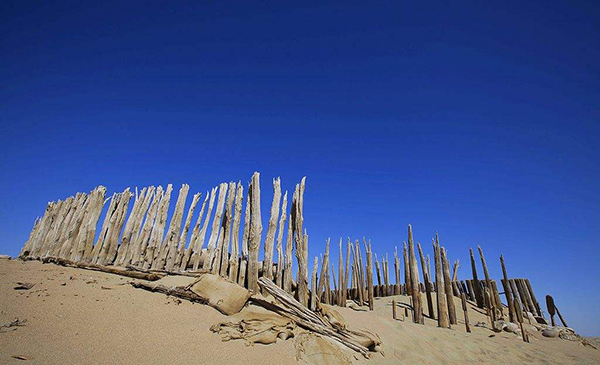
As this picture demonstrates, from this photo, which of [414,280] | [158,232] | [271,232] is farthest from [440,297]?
[158,232]

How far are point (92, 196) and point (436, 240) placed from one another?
11.4 metres

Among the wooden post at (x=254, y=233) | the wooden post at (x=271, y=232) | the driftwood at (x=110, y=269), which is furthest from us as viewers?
the wooden post at (x=271, y=232)

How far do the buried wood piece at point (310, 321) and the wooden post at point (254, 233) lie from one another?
0.32 m

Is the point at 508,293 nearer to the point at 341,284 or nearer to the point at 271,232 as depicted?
the point at 341,284

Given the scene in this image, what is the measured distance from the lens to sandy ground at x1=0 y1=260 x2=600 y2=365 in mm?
3152

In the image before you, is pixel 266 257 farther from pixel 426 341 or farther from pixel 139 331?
pixel 426 341

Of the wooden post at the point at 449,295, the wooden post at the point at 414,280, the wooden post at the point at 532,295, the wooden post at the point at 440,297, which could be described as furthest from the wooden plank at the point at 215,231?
the wooden post at the point at 532,295

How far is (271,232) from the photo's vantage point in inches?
228

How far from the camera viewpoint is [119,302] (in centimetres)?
437

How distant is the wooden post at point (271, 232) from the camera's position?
5578 millimetres

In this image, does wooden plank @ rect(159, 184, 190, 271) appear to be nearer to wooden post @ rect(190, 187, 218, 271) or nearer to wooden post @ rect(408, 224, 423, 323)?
wooden post @ rect(190, 187, 218, 271)

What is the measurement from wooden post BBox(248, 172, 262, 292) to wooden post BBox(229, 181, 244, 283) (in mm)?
253

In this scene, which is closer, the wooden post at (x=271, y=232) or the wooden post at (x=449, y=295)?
the wooden post at (x=271, y=232)

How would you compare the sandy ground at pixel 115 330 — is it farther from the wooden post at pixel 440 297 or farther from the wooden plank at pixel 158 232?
the wooden post at pixel 440 297
